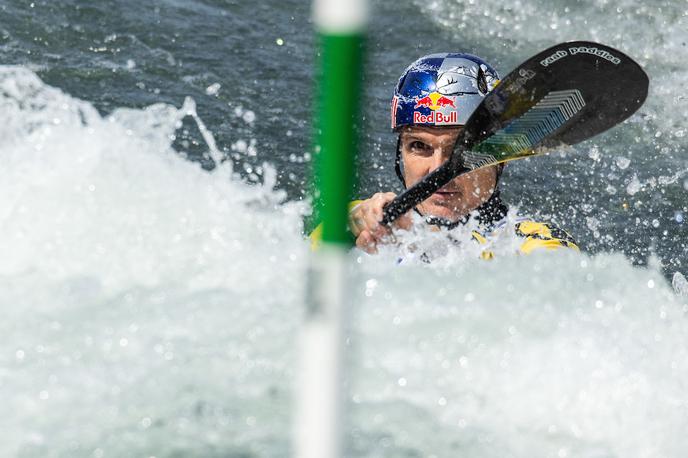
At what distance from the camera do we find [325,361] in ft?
5.17

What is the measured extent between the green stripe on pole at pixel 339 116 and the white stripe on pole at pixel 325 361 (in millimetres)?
93

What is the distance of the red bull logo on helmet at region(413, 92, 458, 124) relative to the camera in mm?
4070

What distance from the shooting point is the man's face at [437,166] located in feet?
13.2

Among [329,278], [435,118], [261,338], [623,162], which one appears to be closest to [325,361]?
[329,278]

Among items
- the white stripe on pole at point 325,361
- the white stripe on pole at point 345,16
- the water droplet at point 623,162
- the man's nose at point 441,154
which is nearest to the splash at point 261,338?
the man's nose at point 441,154

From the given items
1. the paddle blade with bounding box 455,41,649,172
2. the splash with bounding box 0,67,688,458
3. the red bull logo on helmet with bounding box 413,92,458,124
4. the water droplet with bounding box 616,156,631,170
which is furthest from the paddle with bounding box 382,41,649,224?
the water droplet with bounding box 616,156,631,170

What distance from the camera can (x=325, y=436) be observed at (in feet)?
5.17

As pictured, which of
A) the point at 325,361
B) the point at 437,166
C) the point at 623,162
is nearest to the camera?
the point at 325,361

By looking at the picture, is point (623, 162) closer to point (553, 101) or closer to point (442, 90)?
point (553, 101)

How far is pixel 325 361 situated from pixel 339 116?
1.12 feet

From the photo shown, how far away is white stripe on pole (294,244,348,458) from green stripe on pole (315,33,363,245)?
93 millimetres

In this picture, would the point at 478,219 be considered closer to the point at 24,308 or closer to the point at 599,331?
the point at 599,331

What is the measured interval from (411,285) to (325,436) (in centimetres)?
204

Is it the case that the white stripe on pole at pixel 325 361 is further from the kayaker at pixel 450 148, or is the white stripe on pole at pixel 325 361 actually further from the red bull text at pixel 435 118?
the red bull text at pixel 435 118
